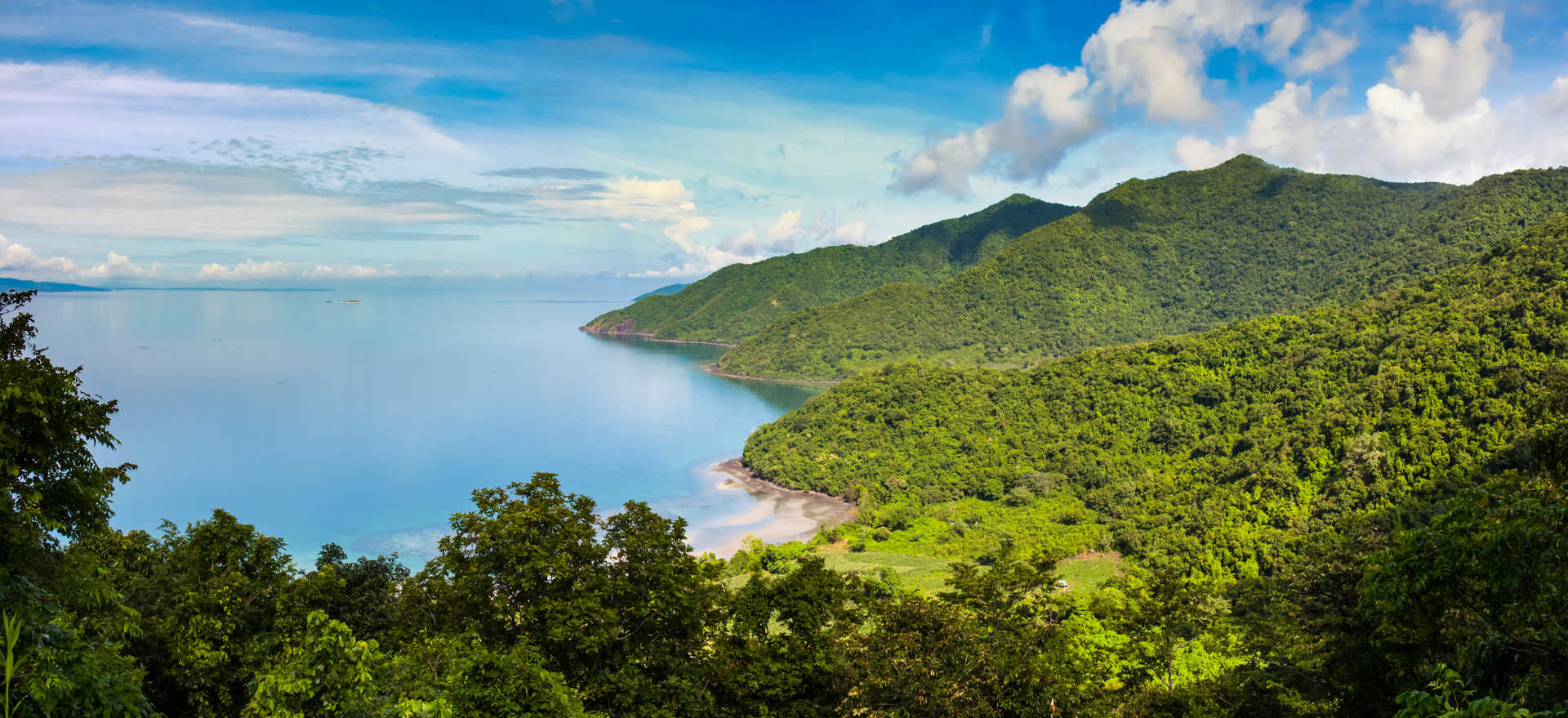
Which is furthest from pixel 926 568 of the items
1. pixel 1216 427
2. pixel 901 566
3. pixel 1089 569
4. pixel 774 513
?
pixel 1216 427

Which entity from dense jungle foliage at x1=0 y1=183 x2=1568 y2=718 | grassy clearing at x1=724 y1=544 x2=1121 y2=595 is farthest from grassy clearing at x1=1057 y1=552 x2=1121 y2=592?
dense jungle foliage at x1=0 y1=183 x2=1568 y2=718

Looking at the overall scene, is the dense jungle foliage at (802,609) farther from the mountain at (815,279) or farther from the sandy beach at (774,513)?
the mountain at (815,279)

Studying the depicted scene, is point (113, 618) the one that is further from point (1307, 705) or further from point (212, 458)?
point (212, 458)

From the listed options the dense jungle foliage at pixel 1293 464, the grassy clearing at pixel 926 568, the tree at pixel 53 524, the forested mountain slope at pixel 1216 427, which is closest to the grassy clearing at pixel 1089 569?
the grassy clearing at pixel 926 568

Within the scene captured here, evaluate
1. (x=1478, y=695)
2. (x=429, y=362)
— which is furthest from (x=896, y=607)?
(x=429, y=362)

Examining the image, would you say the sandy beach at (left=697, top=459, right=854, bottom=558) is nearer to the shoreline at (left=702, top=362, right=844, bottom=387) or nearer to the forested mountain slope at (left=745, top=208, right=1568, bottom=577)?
the forested mountain slope at (left=745, top=208, right=1568, bottom=577)

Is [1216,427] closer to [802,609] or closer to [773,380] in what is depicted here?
[802,609]
